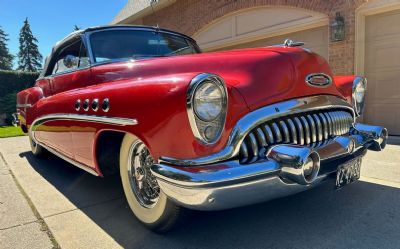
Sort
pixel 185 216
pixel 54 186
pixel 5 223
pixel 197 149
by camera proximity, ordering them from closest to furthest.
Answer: pixel 197 149 < pixel 185 216 < pixel 5 223 < pixel 54 186

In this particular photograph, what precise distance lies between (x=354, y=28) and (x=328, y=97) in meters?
4.00

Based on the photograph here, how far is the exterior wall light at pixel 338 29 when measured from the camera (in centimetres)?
595

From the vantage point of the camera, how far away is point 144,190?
246 centimetres

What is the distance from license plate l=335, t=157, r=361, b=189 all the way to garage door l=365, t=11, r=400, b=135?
3.85 meters

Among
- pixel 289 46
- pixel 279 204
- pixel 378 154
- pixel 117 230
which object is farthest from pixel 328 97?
pixel 378 154

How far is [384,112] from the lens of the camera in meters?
5.77

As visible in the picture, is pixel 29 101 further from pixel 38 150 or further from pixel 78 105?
pixel 78 105

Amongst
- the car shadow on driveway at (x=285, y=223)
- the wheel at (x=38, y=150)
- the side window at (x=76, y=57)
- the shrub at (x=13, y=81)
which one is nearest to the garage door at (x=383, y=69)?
the car shadow on driveway at (x=285, y=223)

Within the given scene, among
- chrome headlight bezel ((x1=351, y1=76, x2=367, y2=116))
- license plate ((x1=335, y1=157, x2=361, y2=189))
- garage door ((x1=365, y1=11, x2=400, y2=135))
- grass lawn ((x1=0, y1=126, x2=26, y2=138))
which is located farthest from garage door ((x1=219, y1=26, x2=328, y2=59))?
grass lawn ((x1=0, y1=126, x2=26, y2=138))

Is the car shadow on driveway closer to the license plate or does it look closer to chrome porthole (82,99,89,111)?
the license plate

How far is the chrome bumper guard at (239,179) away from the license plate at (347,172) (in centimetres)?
31

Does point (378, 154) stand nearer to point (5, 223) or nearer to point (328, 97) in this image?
point (328, 97)

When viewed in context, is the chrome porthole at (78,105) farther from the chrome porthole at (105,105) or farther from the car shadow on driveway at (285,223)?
the car shadow on driveway at (285,223)

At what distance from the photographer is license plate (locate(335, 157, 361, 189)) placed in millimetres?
2221
